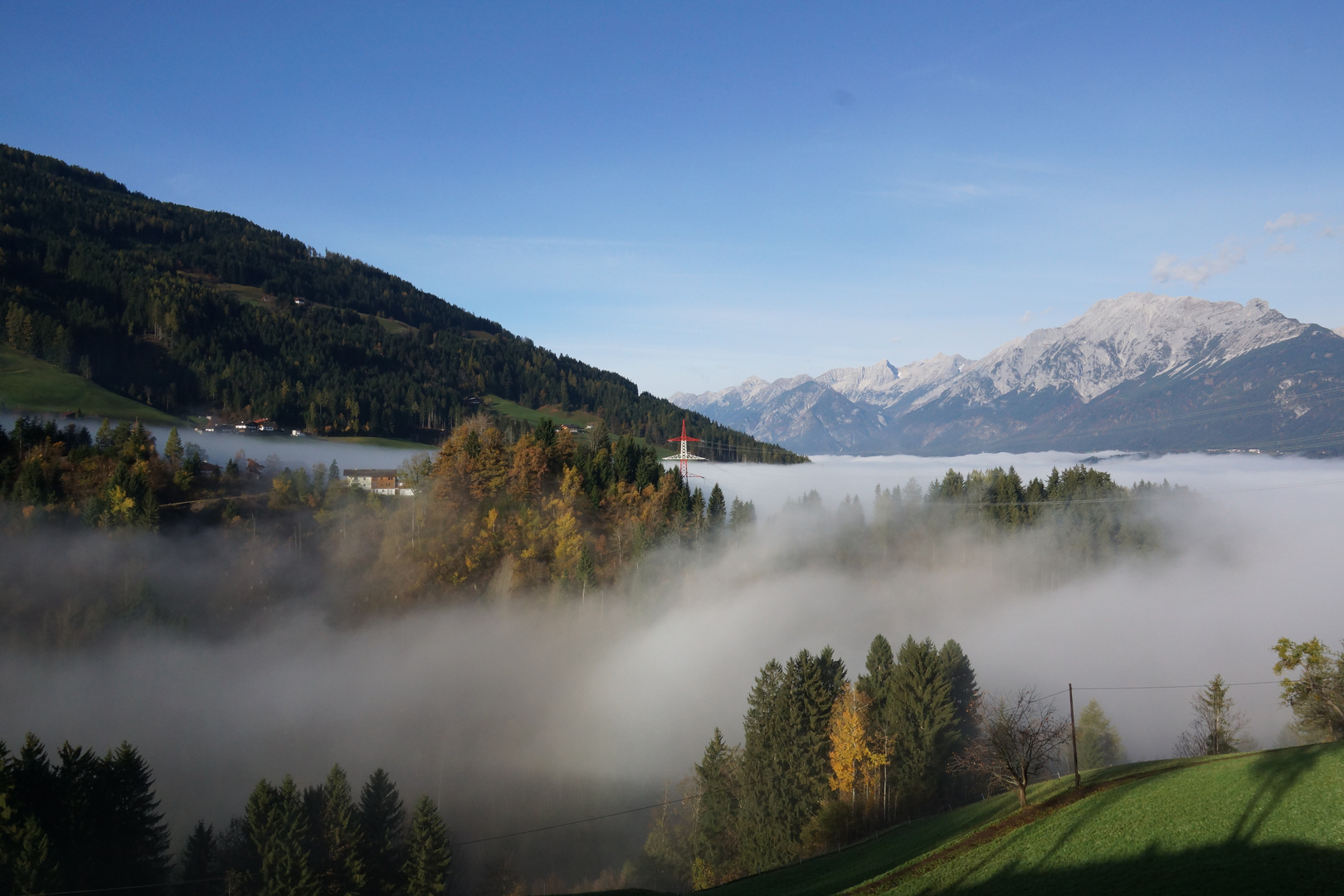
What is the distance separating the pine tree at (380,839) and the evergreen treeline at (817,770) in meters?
21.2

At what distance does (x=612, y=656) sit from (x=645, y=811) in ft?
84.5

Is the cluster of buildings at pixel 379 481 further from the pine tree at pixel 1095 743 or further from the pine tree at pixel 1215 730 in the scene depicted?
the pine tree at pixel 1215 730

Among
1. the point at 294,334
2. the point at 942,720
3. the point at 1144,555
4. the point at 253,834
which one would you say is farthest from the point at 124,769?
the point at 294,334

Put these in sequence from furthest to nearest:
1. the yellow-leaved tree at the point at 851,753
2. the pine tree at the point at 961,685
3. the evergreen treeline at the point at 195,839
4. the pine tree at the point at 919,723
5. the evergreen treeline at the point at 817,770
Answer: the pine tree at the point at 961,685 < the pine tree at the point at 919,723 < the yellow-leaved tree at the point at 851,753 < the evergreen treeline at the point at 817,770 < the evergreen treeline at the point at 195,839

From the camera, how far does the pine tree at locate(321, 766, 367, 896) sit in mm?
42438

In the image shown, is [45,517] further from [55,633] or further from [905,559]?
[905,559]

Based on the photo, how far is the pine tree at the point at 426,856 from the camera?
4375cm

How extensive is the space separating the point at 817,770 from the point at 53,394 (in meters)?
137

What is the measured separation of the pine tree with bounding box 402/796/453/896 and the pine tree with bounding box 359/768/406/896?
58.9 inches

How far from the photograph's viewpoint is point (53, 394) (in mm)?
119000

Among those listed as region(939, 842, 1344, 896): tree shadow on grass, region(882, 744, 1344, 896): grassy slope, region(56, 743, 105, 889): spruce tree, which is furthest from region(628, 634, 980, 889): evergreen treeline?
region(56, 743, 105, 889): spruce tree

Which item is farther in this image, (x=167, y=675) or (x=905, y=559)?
(x=905, y=559)

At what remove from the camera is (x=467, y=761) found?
76000 mm

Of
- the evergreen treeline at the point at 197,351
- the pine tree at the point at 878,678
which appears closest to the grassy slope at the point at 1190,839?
the pine tree at the point at 878,678
